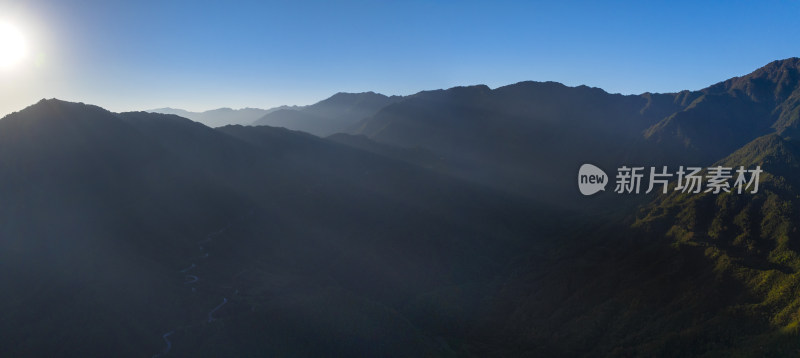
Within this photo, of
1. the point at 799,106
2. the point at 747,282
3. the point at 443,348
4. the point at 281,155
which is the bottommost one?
the point at 443,348

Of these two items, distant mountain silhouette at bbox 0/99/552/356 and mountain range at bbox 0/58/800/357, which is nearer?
mountain range at bbox 0/58/800/357

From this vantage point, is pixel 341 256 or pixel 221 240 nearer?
pixel 221 240

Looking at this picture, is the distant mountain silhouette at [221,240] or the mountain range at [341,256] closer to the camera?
the mountain range at [341,256]

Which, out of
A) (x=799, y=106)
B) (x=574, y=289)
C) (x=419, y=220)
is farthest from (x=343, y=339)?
(x=799, y=106)

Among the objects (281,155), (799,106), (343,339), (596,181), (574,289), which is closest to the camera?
(343,339)

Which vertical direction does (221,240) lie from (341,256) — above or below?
above

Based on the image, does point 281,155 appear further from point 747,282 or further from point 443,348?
point 747,282

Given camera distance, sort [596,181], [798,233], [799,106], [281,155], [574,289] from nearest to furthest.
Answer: [798,233] < [574,289] < [281,155] < [596,181] < [799,106]

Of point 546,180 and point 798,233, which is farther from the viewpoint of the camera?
point 546,180
